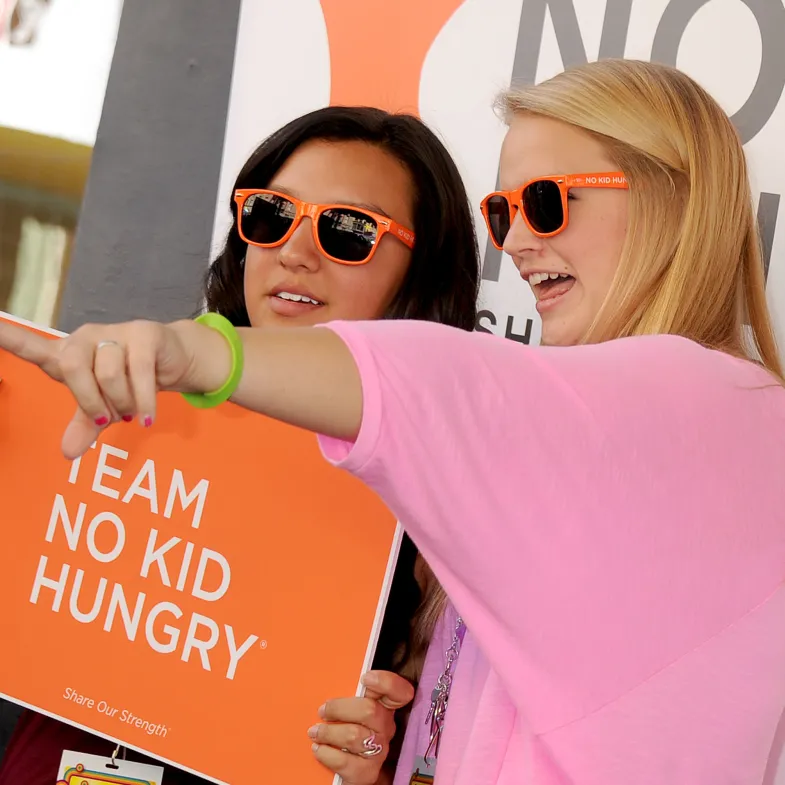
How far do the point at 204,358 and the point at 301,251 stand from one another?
1101 millimetres

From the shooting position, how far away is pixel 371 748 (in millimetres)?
1474

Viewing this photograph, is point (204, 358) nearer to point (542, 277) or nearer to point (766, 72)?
point (542, 277)

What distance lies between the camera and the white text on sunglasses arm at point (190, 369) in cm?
72

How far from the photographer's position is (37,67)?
2.66m

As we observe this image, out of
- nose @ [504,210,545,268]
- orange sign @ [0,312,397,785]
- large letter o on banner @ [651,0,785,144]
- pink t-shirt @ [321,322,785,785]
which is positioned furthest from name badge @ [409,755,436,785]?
large letter o on banner @ [651,0,785,144]

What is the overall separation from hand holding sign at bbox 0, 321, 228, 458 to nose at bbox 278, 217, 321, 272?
1076 mm

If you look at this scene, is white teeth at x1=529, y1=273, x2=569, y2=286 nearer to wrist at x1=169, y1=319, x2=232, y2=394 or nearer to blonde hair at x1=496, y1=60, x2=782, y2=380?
blonde hair at x1=496, y1=60, x2=782, y2=380

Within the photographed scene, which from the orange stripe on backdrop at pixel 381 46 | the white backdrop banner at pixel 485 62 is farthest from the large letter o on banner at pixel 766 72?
the orange stripe on backdrop at pixel 381 46

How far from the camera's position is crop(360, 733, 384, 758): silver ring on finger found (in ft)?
4.78

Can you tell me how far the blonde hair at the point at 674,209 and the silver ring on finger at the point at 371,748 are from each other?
0.63 metres

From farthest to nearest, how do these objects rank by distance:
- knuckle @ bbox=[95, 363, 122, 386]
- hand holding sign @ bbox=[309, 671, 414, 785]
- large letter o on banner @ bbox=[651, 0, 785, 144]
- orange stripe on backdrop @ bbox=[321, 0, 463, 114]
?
orange stripe on backdrop @ bbox=[321, 0, 463, 114], large letter o on banner @ bbox=[651, 0, 785, 144], hand holding sign @ bbox=[309, 671, 414, 785], knuckle @ bbox=[95, 363, 122, 386]

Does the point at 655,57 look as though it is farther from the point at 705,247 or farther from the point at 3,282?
the point at 3,282

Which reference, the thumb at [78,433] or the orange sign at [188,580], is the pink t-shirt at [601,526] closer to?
the thumb at [78,433]

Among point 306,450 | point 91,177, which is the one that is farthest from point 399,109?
point 306,450
